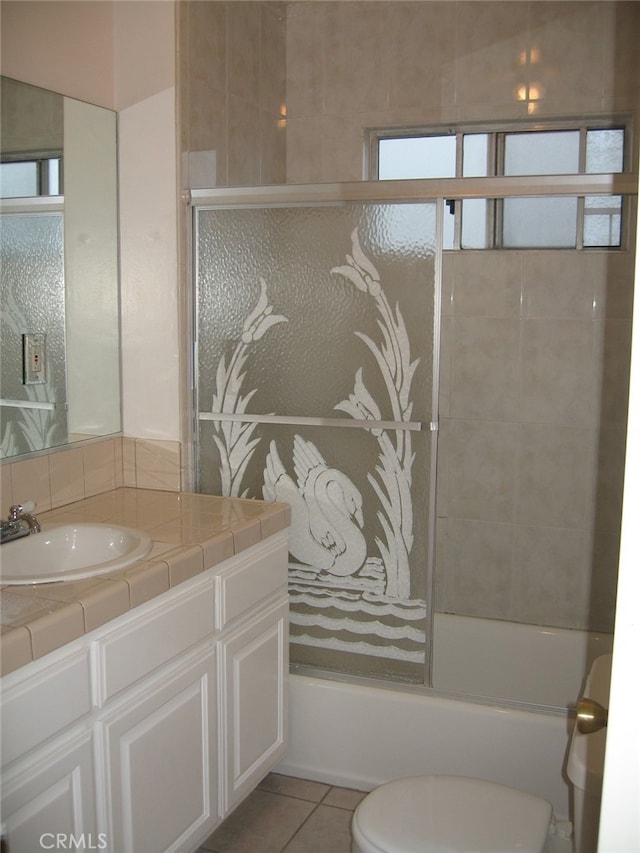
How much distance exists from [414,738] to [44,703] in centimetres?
135

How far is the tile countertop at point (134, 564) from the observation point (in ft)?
4.96

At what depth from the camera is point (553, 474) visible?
3260 millimetres

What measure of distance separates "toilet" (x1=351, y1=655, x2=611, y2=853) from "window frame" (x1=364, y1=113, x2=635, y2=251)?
1.95 metres

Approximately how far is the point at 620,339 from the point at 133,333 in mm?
1793

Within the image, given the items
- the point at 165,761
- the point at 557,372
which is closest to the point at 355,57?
the point at 557,372

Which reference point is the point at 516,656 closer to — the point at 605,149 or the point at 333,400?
the point at 333,400

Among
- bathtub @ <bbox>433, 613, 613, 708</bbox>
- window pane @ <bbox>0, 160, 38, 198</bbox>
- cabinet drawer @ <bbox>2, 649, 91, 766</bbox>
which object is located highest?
window pane @ <bbox>0, 160, 38, 198</bbox>

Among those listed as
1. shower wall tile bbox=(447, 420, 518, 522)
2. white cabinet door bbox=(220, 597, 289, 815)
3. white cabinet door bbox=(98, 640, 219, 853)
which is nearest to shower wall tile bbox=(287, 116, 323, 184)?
shower wall tile bbox=(447, 420, 518, 522)

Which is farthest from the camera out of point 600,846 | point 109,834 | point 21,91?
point 21,91

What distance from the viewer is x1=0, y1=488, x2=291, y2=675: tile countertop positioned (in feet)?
4.96

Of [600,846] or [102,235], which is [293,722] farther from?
[600,846]

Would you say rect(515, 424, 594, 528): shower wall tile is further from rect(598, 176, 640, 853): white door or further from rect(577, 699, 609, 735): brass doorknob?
rect(598, 176, 640, 853): white door

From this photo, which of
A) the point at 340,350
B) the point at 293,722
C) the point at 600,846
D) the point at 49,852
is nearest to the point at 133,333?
the point at 340,350

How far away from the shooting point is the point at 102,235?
2549mm
